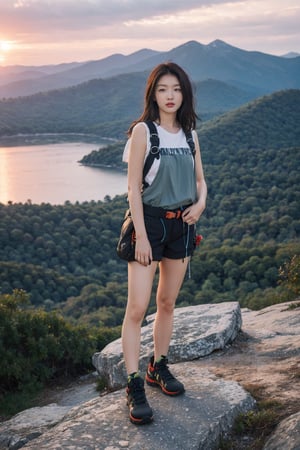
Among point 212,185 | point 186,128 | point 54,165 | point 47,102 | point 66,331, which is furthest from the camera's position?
point 47,102

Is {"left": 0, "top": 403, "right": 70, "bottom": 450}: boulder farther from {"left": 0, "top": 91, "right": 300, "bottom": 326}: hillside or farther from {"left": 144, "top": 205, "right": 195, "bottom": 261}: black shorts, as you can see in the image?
{"left": 0, "top": 91, "right": 300, "bottom": 326}: hillside

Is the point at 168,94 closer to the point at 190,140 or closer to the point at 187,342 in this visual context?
the point at 190,140

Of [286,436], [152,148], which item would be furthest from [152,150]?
[286,436]

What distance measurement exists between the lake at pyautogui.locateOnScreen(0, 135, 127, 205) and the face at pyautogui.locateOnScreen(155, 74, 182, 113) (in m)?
48.1

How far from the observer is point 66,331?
501cm

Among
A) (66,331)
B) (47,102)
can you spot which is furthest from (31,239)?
(47,102)

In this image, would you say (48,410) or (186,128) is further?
(48,410)

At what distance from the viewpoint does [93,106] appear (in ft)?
399

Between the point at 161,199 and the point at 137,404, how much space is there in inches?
39.1

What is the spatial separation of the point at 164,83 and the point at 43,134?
101m

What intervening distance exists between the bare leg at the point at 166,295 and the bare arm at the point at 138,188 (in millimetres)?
219

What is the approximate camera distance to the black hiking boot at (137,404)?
97.2 inches

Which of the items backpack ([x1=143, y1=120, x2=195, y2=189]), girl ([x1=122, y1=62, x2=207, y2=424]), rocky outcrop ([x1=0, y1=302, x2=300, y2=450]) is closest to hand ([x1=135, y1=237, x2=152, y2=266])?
girl ([x1=122, y1=62, x2=207, y2=424])

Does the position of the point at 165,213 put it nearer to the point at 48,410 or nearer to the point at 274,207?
the point at 48,410
